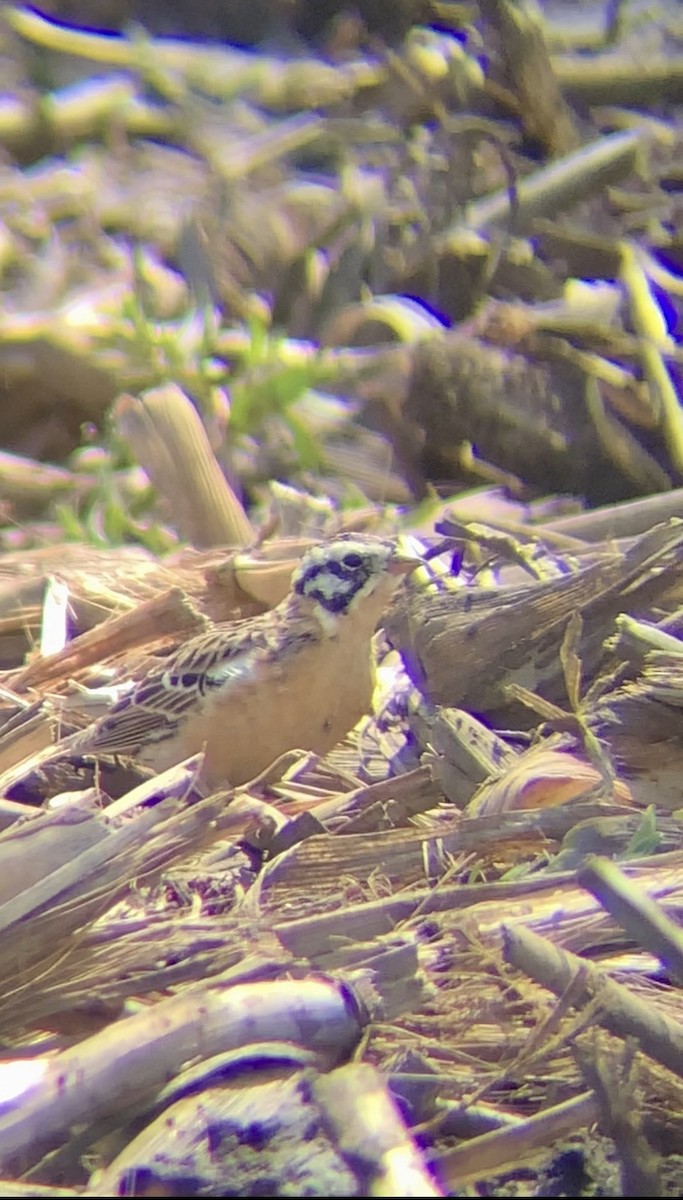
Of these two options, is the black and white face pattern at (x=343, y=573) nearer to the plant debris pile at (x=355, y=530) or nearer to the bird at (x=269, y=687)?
the bird at (x=269, y=687)

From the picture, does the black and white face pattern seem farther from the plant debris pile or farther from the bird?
the plant debris pile

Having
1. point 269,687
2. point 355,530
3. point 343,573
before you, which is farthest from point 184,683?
point 355,530

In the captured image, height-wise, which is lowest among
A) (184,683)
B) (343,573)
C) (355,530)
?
(355,530)

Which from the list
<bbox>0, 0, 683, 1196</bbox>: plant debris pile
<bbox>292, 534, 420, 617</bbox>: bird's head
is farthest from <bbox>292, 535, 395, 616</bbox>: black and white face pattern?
<bbox>0, 0, 683, 1196</bbox>: plant debris pile

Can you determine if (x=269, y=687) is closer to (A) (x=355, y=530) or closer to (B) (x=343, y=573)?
(B) (x=343, y=573)

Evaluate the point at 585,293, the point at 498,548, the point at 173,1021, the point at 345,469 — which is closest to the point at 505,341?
the point at 585,293

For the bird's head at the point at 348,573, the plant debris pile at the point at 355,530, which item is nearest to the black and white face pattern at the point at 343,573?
the bird's head at the point at 348,573
